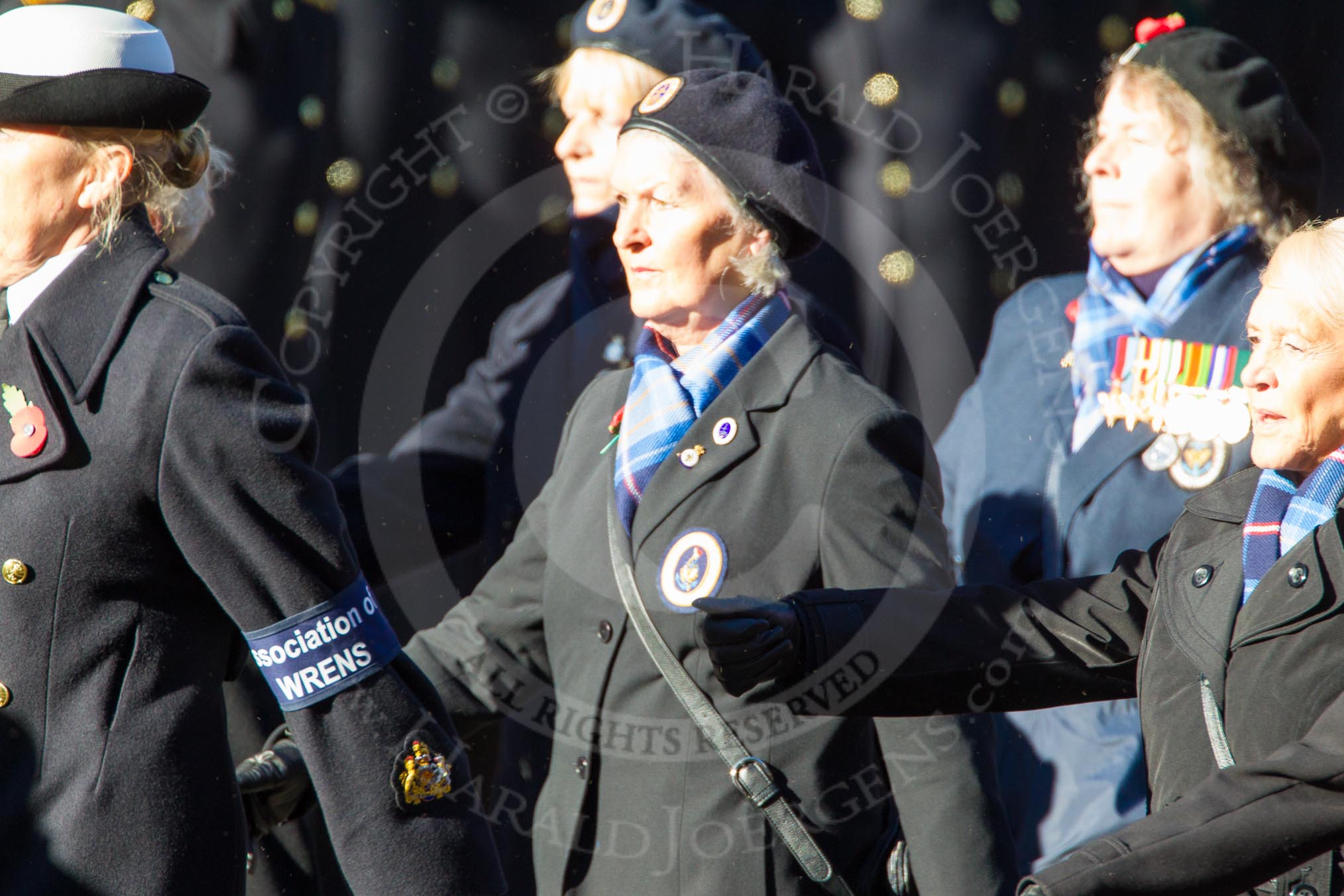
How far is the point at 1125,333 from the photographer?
313 cm

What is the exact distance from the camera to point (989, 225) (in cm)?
334

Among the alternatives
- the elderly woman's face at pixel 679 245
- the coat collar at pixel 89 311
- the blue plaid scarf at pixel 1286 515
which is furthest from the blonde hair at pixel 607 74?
the blue plaid scarf at pixel 1286 515

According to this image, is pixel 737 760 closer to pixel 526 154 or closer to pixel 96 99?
pixel 96 99

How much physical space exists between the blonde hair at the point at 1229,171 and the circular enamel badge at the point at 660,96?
1.12m

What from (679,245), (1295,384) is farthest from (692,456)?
(1295,384)

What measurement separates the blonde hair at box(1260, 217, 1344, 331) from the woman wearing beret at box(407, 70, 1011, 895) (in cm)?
64

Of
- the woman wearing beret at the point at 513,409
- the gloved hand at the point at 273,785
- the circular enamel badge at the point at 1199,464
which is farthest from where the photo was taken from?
the woman wearing beret at the point at 513,409

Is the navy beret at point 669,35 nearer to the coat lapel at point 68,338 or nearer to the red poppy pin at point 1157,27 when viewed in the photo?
the red poppy pin at point 1157,27

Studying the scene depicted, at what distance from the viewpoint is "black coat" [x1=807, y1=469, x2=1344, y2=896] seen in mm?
1555

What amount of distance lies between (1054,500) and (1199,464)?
12.5 inches

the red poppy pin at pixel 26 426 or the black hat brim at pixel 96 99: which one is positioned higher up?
the black hat brim at pixel 96 99

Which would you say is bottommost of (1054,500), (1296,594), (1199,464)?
(1054,500)

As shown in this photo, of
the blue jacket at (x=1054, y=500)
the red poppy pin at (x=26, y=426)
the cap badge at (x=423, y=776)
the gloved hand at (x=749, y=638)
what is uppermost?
the red poppy pin at (x=26, y=426)

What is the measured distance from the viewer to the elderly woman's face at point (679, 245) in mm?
2508
